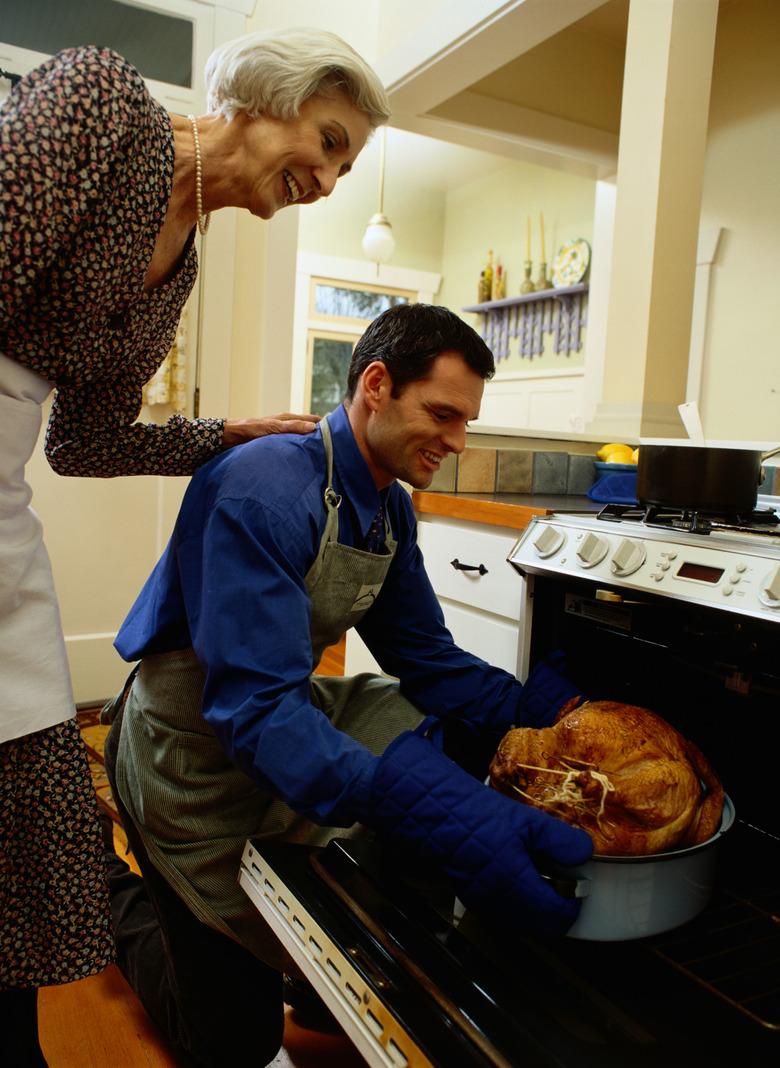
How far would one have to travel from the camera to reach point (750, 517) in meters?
1.14

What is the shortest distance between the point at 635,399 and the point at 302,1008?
2134 millimetres

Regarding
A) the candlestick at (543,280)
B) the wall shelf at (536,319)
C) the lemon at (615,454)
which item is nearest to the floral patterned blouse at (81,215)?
the lemon at (615,454)

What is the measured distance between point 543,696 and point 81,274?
760 millimetres

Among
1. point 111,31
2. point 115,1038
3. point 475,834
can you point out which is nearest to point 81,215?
point 475,834

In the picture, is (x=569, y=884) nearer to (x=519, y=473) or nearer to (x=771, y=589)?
(x=771, y=589)

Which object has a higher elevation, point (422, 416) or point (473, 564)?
point (422, 416)

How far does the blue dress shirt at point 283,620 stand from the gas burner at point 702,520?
0.30m

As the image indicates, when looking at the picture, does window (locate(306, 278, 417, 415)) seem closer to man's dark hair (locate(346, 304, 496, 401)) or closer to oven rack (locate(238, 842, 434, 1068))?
man's dark hair (locate(346, 304, 496, 401))

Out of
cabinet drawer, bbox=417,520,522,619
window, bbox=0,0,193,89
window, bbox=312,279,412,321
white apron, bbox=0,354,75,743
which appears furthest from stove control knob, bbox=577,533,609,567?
window, bbox=312,279,412,321

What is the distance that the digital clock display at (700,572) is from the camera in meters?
0.94

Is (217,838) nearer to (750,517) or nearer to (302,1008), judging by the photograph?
(302,1008)

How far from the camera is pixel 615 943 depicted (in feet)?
2.52

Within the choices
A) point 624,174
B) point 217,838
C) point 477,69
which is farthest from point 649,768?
point 477,69

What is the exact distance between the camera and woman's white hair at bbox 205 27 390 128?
0.93 m
